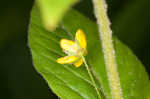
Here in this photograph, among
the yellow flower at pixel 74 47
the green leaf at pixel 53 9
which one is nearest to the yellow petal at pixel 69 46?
the yellow flower at pixel 74 47

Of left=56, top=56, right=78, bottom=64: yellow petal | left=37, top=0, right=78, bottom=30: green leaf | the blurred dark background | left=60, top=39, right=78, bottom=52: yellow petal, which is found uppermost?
left=37, top=0, right=78, bottom=30: green leaf

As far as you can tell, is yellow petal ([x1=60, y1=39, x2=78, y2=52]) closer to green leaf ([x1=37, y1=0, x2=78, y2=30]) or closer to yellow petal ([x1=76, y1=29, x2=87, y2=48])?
yellow petal ([x1=76, y1=29, x2=87, y2=48])

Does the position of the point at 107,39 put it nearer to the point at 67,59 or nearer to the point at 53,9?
the point at 67,59

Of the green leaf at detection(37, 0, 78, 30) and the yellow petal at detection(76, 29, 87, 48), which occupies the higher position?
the green leaf at detection(37, 0, 78, 30)

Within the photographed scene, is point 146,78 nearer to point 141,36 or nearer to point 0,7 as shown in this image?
point 141,36

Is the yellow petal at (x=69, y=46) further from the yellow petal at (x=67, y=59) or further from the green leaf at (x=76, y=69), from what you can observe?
the green leaf at (x=76, y=69)

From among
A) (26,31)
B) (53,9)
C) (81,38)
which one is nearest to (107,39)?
(81,38)

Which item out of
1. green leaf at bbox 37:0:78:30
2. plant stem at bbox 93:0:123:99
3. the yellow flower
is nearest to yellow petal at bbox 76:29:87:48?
the yellow flower

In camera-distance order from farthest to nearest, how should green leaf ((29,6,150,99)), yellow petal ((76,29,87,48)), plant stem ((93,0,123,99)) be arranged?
green leaf ((29,6,150,99)), yellow petal ((76,29,87,48)), plant stem ((93,0,123,99))
